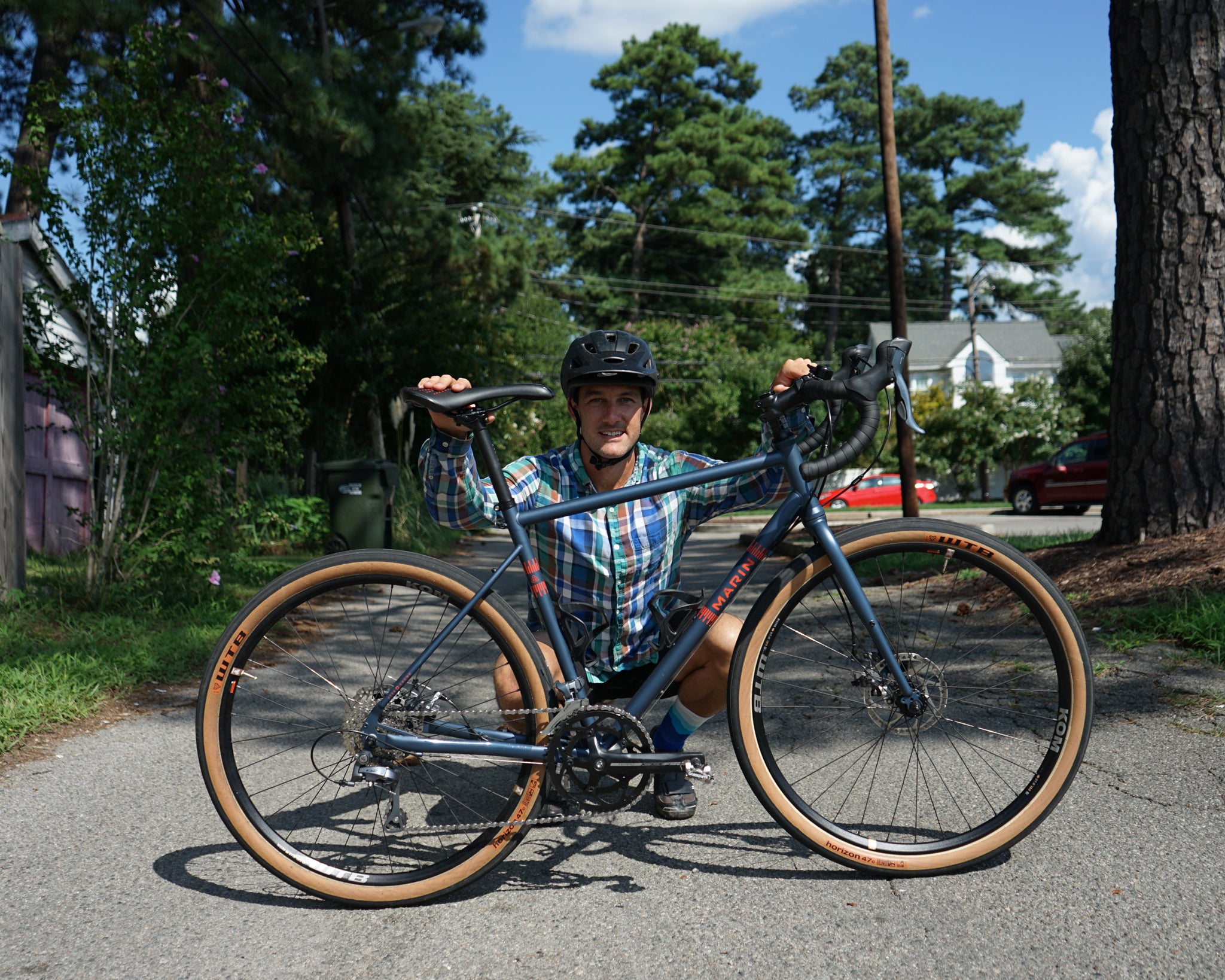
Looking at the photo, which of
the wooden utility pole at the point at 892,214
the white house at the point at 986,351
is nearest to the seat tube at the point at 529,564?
the wooden utility pole at the point at 892,214

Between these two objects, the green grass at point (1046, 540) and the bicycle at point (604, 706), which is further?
the green grass at point (1046, 540)

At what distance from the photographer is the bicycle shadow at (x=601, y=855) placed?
2.56 m

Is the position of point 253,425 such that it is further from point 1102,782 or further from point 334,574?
point 1102,782

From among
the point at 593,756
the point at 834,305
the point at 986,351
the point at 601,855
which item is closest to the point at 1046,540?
the point at 601,855

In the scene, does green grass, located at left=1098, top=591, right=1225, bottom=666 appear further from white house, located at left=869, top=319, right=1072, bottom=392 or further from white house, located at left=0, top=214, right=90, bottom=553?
white house, located at left=869, top=319, right=1072, bottom=392

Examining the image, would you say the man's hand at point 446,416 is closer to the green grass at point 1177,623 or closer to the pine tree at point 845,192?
the green grass at point 1177,623

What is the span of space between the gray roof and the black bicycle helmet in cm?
5556

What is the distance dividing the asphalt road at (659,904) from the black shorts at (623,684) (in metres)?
0.44

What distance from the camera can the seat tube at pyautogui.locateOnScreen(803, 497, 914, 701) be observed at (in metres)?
2.62

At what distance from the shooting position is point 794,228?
4894 cm

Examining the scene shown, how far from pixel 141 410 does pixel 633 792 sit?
5.02 meters

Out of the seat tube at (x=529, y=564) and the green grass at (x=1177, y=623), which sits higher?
the seat tube at (x=529, y=564)

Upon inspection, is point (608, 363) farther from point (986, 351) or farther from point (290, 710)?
point (986, 351)

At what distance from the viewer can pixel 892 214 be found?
10.1 m
